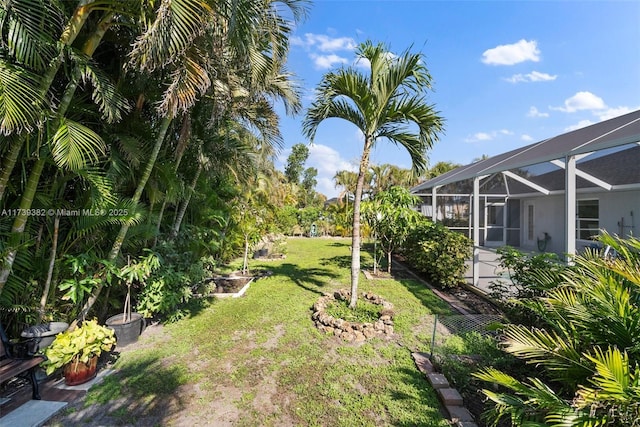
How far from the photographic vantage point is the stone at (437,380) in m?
3.31

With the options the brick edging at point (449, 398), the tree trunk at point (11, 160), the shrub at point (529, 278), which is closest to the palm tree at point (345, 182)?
the shrub at point (529, 278)

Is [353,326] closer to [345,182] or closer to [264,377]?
[264,377]

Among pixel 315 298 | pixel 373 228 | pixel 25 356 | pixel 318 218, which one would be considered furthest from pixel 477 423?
pixel 318 218

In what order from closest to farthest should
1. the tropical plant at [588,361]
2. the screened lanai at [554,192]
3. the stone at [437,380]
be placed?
the tropical plant at [588,361], the stone at [437,380], the screened lanai at [554,192]

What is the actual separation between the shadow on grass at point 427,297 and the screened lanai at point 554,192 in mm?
1298

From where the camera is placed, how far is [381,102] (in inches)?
214

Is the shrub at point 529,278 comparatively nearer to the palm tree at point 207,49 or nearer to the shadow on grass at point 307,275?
the shadow on grass at point 307,275

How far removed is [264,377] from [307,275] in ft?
18.5

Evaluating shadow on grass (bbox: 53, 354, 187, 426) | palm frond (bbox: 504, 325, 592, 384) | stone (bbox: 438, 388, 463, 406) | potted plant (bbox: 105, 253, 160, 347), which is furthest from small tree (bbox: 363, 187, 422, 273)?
shadow on grass (bbox: 53, 354, 187, 426)

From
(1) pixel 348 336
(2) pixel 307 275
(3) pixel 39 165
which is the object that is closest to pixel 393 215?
(2) pixel 307 275

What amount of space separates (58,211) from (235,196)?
5588mm

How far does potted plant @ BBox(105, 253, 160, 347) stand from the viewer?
4395 millimetres

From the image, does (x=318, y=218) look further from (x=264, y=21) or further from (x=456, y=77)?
(x=264, y=21)

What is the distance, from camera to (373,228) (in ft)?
31.0
